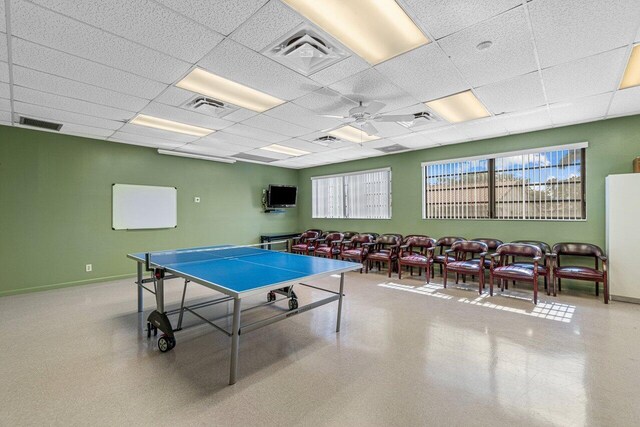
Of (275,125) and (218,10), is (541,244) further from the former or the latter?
(218,10)

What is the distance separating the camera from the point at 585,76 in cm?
315

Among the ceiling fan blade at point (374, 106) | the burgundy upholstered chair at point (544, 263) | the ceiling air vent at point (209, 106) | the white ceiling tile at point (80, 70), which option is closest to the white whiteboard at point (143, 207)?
the ceiling air vent at point (209, 106)

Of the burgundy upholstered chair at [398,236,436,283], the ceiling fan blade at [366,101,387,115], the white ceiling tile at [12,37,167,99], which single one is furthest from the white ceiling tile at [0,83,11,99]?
the burgundy upholstered chair at [398,236,436,283]

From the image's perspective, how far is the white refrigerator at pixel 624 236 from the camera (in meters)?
4.11

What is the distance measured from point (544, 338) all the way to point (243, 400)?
10.3 ft

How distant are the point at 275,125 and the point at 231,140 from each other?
53.0 inches

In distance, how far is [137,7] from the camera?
2.10 m

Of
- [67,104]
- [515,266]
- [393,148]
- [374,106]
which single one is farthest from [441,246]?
[67,104]

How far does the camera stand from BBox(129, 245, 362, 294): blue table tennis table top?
244cm

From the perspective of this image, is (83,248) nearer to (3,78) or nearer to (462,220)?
(3,78)

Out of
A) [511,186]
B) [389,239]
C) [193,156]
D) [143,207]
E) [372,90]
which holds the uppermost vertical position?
[372,90]

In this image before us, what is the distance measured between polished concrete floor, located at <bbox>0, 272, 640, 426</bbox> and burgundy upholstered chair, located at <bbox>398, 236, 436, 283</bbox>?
1.54 meters

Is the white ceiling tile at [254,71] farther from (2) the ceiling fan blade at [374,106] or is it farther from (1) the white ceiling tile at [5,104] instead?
(1) the white ceiling tile at [5,104]

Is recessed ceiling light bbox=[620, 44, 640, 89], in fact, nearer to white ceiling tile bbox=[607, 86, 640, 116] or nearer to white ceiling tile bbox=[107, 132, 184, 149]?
white ceiling tile bbox=[607, 86, 640, 116]
